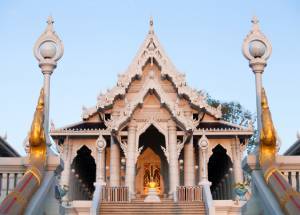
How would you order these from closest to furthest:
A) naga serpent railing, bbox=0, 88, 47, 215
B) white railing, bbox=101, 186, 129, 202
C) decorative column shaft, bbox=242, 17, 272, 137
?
1. naga serpent railing, bbox=0, 88, 47, 215
2. decorative column shaft, bbox=242, 17, 272, 137
3. white railing, bbox=101, 186, 129, 202

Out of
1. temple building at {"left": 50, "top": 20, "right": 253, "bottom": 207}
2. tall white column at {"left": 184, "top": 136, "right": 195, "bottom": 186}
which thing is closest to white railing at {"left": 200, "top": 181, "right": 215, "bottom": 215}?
temple building at {"left": 50, "top": 20, "right": 253, "bottom": 207}

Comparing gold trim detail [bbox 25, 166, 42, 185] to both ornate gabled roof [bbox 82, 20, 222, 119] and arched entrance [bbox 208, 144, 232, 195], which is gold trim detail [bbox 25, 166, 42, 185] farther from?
arched entrance [bbox 208, 144, 232, 195]

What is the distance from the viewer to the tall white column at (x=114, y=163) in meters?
23.2

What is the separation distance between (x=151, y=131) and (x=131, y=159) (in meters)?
2.86

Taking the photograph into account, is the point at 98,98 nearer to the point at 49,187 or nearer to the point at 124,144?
the point at 124,144

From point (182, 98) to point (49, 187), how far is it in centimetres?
1535

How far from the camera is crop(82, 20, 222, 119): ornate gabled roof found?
80.2ft

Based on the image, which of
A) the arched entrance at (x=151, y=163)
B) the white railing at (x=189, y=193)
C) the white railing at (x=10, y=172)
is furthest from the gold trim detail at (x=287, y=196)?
the arched entrance at (x=151, y=163)

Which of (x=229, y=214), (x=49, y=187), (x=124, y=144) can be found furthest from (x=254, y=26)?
(x=124, y=144)

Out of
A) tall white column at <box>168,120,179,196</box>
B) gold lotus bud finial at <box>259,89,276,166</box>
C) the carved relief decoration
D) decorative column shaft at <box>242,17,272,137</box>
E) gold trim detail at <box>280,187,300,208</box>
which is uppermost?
the carved relief decoration

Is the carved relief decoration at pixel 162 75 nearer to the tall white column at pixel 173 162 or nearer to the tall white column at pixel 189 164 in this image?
the tall white column at pixel 189 164

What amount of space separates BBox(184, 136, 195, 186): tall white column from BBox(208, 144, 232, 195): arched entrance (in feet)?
7.44

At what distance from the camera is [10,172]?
9.73m

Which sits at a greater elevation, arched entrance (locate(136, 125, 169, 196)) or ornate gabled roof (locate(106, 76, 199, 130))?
ornate gabled roof (locate(106, 76, 199, 130))
